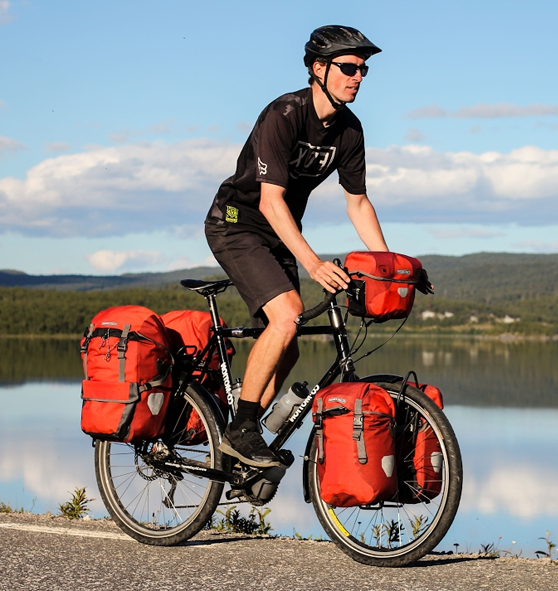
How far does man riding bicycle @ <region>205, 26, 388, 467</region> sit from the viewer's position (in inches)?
180

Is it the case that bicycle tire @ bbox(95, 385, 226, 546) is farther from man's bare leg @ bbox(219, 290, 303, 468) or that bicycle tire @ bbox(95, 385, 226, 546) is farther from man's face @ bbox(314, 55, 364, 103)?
man's face @ bbox(314, 55, 364, 103)

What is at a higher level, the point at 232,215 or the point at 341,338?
the point at 232,215

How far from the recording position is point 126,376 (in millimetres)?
4879

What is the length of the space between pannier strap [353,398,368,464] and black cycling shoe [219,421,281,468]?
582 mm

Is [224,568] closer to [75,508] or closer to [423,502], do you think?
[423,502]

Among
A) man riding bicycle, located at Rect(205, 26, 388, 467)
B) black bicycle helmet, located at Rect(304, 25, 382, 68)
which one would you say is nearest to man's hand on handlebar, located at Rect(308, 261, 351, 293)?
man riding bicycle, located at Rect(205, 26, 388, 467)

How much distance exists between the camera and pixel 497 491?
1627cm

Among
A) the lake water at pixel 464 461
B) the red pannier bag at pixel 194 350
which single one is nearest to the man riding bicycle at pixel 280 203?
the red pannier bag at pixel 194 350

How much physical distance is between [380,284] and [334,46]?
1.21 metres

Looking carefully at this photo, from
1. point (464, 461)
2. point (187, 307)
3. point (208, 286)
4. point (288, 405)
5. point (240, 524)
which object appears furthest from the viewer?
point (187, 307)

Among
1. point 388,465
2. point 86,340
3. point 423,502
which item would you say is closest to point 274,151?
point 86,340

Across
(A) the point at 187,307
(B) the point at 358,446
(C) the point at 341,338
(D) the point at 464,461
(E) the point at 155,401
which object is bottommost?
(D) the point at 464,461

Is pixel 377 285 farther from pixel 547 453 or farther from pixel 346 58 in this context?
pixel 547 453

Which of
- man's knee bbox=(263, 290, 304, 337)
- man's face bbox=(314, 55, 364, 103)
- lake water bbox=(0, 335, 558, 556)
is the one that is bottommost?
lake water bbox=(0, 335, 558, 556)
